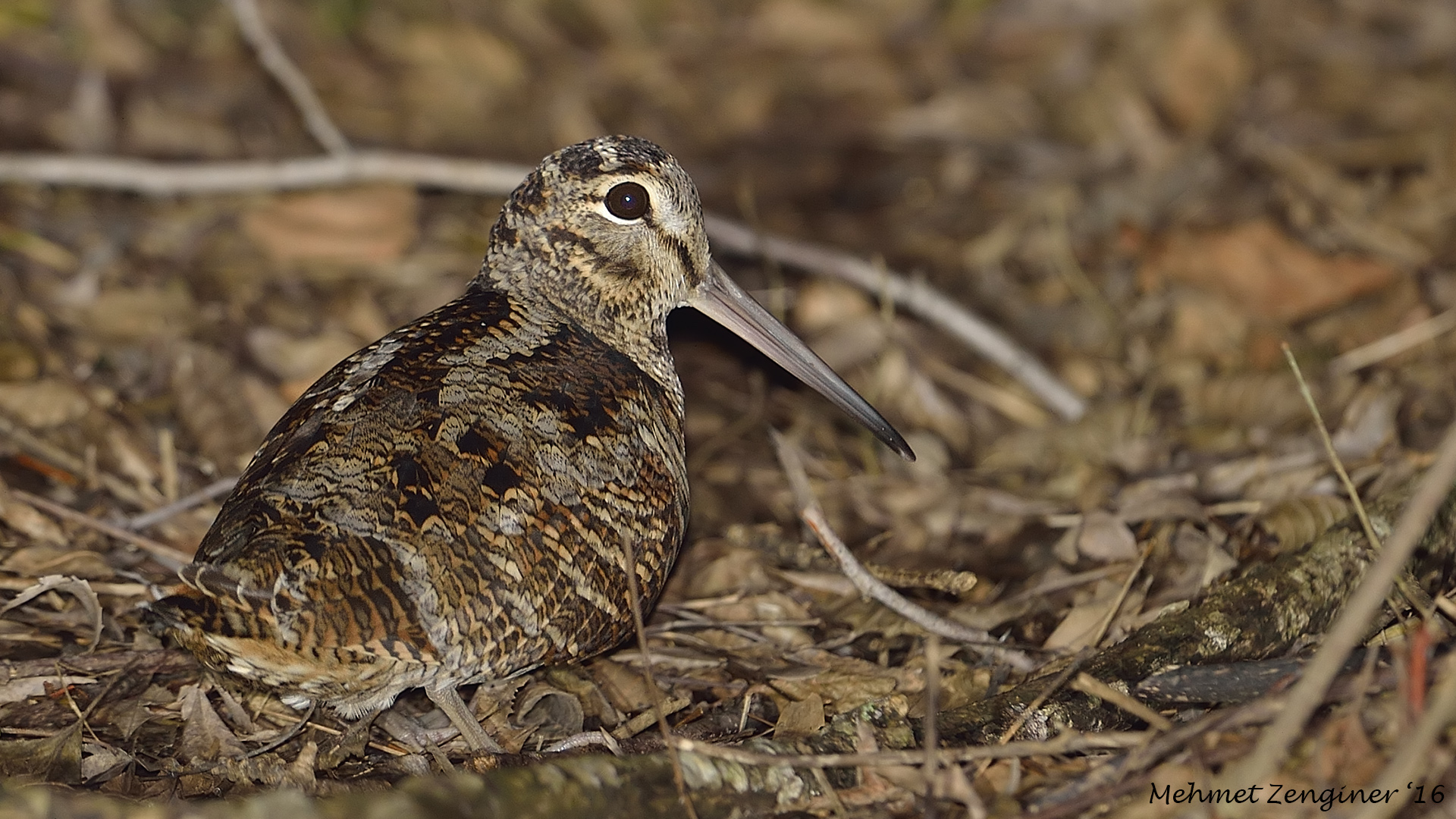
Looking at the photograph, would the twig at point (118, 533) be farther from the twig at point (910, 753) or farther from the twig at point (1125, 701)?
the twig at point (1125, 701)

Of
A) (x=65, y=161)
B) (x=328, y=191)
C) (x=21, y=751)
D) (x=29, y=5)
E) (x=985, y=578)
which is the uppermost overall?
(x=29, y=5)

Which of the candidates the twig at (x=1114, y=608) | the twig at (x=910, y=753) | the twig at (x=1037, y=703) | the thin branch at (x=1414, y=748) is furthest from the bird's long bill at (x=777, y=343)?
the thin branch at (x=1414, y=748)

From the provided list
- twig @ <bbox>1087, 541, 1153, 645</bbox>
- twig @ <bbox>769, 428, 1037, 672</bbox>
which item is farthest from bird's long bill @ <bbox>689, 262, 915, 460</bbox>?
twig @ <bbox>1087, 541, 1153, 645</bbox>

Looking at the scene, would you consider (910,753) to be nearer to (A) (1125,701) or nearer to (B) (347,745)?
(A) (1125,701)

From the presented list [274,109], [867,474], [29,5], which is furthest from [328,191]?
[867,474]

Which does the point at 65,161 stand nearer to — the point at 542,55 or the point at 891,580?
the point at 542,55

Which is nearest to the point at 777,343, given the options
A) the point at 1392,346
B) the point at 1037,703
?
the point at 1037,703
